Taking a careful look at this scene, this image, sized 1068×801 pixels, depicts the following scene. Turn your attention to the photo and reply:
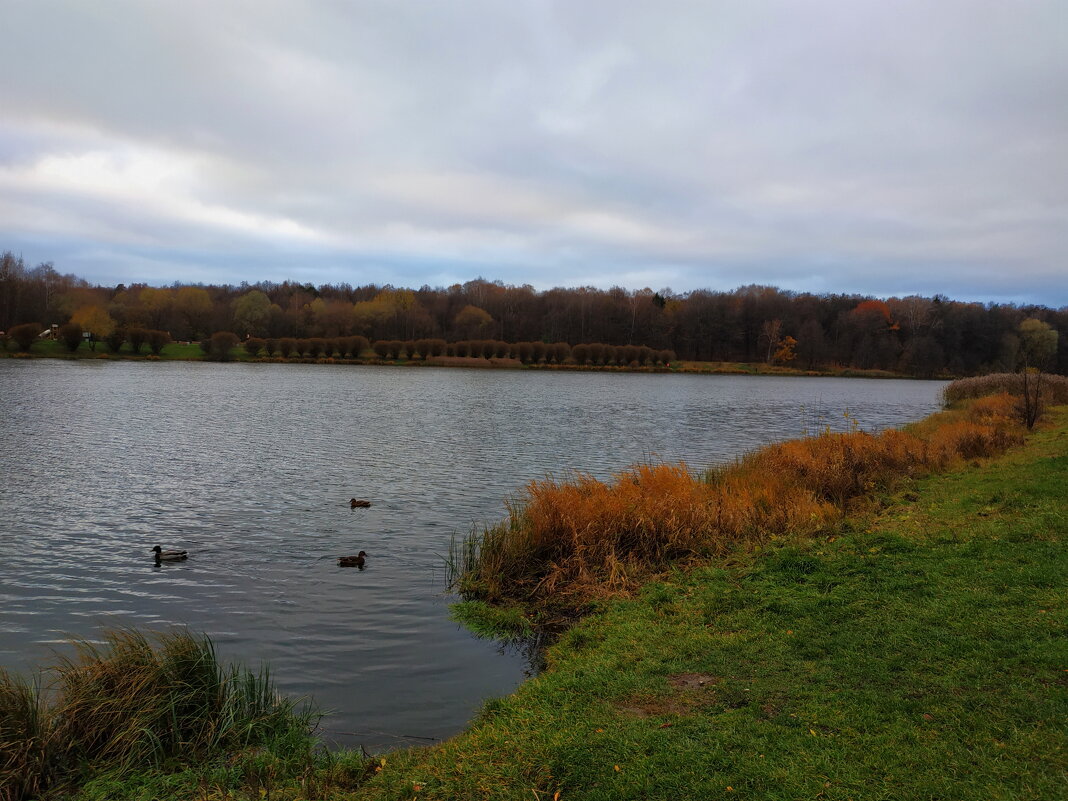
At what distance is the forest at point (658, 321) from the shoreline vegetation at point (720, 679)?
395ft

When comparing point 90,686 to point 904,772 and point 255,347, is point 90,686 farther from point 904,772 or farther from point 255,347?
point 255,347

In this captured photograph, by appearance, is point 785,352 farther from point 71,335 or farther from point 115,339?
point 71,335

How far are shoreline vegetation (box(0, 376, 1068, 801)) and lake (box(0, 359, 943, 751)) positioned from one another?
3.49ft

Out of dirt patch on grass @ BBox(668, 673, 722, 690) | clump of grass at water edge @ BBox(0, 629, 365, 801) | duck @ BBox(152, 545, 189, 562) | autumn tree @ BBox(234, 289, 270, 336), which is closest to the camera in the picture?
clump of grass at water edge @ BBox(0, 629, 365, 801)

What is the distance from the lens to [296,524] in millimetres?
14984

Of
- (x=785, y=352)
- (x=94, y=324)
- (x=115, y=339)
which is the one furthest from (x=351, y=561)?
(x=785, y=352)

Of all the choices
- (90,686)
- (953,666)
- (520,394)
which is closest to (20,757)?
(90,686)

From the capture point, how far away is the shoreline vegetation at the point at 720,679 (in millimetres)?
4746

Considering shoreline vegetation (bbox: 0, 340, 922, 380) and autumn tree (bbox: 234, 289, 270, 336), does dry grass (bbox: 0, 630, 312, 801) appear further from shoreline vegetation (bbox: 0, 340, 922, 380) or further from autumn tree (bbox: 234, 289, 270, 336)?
autumn tree (bbox: 234, 289, 270, 336)

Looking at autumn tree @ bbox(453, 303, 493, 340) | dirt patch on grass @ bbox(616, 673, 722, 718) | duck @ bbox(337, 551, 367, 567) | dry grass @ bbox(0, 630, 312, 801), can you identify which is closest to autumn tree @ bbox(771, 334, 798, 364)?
autumn tree @ bbox(453, 303, 493, 340)

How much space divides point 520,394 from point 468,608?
47.0 metres

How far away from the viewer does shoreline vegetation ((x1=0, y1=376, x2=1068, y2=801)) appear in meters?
4.75

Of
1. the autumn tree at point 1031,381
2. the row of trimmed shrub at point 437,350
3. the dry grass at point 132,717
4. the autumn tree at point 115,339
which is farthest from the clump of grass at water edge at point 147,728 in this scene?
the autumn tree at point 115,339

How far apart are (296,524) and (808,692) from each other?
1185 centimetres
